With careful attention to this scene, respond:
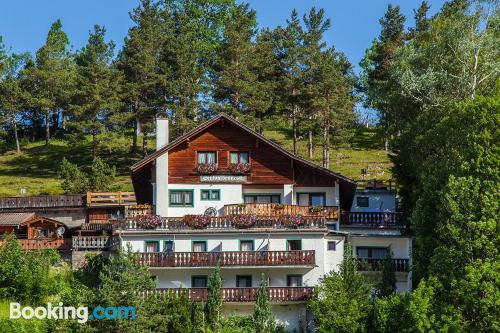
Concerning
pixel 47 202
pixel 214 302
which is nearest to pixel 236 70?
pixel 47 202

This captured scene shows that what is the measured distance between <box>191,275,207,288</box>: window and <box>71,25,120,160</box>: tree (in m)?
33.8

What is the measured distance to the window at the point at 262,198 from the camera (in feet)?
165

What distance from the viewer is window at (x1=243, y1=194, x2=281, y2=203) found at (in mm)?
50188

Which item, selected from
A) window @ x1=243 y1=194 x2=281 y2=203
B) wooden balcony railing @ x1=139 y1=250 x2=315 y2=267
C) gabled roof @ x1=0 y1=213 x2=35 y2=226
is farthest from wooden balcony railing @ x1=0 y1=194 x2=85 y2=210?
wooden balcony railing @ x1=139 y1=250 x2=315 y2=267

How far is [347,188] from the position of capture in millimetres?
50312

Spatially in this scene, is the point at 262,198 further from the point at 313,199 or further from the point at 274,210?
the point at 274,210

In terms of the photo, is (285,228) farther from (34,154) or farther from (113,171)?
(34,154)

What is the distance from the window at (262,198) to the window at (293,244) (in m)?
5.60

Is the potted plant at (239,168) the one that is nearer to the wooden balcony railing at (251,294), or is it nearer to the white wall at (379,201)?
the wooden balcony railing at (251,294)

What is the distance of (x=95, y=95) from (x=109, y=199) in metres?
19.8

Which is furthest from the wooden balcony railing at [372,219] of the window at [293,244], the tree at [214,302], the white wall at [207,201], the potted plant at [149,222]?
the potted plant at [149,222]

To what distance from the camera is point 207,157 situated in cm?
4981

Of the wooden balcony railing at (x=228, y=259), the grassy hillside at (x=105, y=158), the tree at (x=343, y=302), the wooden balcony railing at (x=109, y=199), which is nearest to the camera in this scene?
the tree at (x=343, y=302)

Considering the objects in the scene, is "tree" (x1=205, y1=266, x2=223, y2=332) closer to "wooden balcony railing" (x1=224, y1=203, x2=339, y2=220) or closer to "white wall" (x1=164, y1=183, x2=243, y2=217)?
"wooden balcony railing" (x1=224, y1=203, x2=339, y2=220)
